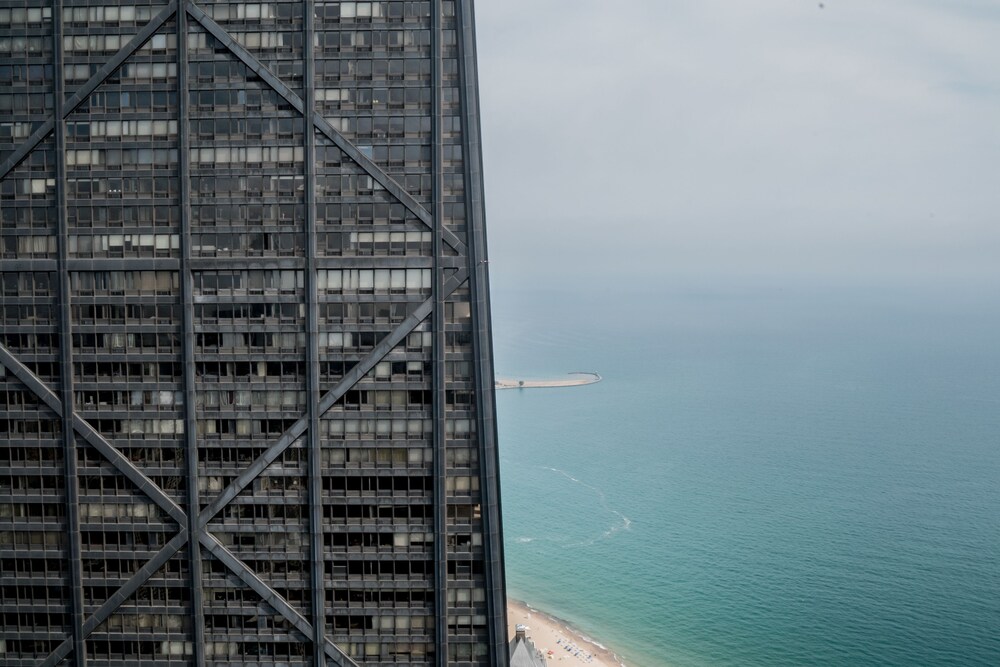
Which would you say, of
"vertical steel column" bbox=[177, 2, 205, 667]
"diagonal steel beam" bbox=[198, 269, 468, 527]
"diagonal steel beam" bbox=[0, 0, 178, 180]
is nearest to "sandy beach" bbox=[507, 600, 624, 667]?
"vertical steel column" bbox=[177, 2, 205, 667]

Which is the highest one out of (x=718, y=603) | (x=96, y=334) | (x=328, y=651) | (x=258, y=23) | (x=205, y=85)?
(x=258, y=23)

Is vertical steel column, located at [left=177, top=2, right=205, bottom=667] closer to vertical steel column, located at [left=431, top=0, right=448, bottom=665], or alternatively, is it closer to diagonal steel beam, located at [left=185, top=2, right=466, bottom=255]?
diagonal steel beam, located at [left=185, top=2, right=466, bottom=255]

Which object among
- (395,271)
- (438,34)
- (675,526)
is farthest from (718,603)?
(438,34)

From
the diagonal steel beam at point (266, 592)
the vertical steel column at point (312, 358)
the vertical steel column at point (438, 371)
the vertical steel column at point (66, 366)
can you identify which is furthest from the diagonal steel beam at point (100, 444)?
the vertical steel column at point (438, 371)

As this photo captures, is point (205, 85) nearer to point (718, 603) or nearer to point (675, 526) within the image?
point (718, 603)

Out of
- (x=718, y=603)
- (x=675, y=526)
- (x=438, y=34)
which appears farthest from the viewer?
(x=675, y=526)

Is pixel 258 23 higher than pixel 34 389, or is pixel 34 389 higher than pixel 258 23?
pixel 258 23

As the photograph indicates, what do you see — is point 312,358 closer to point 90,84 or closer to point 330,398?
point 330,398
